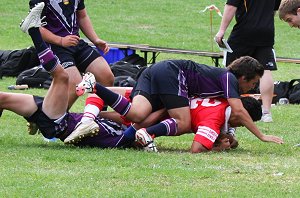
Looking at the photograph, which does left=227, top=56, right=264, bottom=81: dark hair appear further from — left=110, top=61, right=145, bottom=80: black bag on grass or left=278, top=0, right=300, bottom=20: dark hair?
left=110, top=61, right=145, bottom=80: black bag on grass

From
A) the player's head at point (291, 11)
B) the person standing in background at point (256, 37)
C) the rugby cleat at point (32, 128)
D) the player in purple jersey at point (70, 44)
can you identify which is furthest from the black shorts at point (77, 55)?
the person standing in background at point (256, 37)

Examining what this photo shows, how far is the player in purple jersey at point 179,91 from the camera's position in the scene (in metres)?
9.20

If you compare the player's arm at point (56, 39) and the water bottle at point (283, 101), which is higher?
the player's arm at point (56, 39)

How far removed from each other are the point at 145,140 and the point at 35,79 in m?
6.35

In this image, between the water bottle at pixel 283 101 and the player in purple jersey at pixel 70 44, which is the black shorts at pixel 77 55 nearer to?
the player in purple jersey at pixel 70 44

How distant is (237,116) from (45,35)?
2.02 meters

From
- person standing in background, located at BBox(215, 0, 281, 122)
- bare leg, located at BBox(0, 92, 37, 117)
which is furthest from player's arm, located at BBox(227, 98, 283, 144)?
person standing in background, located at BBox(215, 0, 281, 122)

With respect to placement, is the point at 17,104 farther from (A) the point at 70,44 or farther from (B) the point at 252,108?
(B) the point at 252,108

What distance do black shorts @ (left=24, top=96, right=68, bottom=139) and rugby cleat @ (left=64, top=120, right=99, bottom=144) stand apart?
0.41 feet

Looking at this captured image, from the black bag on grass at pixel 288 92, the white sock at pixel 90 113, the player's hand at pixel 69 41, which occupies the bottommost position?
the black bag on grass at pixel 288 92

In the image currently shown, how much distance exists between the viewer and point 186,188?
720 centimetres

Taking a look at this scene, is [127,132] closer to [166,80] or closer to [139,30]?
[166,80]

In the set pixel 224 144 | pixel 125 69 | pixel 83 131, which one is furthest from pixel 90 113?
pixel 125 69

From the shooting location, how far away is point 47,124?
902 cm
